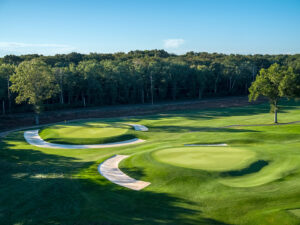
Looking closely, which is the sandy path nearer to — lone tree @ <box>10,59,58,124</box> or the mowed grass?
the mowed grass

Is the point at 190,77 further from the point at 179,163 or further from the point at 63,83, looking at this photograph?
the point at 179,163

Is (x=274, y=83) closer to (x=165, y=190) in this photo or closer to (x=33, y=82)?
A: (x=165, y=190)

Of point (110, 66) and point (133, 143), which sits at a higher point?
point (110, 66)

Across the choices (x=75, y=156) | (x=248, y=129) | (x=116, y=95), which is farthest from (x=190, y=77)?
(x=75, y=156)

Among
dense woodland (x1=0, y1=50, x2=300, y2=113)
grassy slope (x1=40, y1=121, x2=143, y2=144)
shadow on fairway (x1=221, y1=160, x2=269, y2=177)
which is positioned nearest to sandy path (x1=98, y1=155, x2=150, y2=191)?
shadow on fairway (x1=221, y1=160, x2=269, y2=177)

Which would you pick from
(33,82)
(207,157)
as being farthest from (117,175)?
(33,82)
